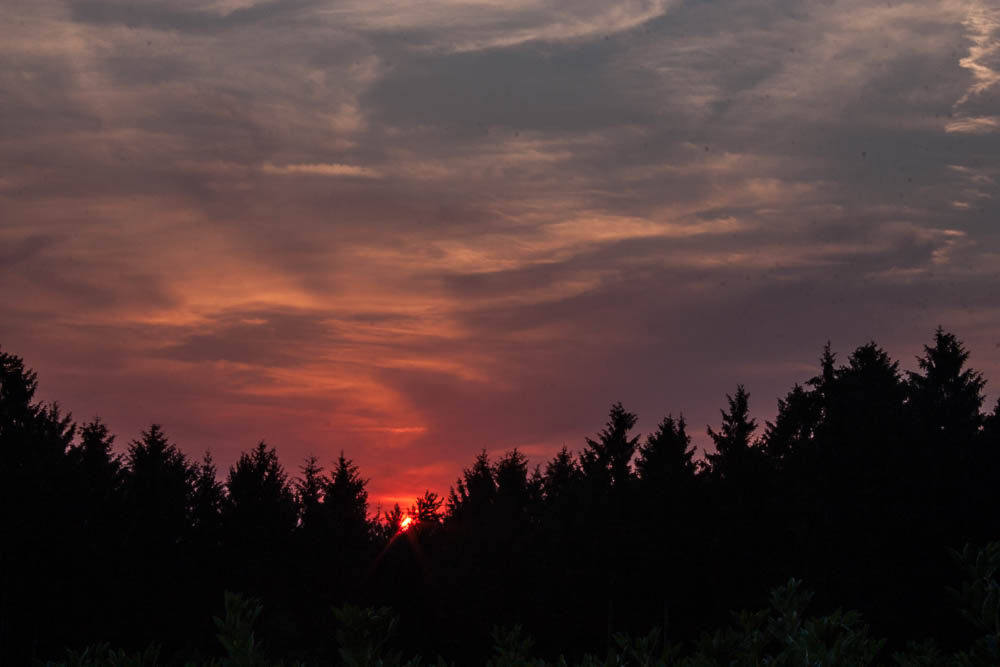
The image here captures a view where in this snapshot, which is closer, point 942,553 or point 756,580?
point 942,553

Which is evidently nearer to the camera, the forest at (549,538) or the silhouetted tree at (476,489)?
the forest at (549,538)

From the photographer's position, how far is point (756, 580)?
61.2 metres

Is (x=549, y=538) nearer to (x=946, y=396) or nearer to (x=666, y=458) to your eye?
(x=666, y=458)

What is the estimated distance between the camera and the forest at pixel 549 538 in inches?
2078

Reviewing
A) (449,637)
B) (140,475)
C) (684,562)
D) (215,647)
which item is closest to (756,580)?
(684,562)

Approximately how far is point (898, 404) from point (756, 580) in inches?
516

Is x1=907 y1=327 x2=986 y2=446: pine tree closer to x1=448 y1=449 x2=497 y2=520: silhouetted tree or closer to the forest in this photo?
the forest

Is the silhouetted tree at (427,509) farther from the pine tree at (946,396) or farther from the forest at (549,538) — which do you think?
the pine tree at (946,396)

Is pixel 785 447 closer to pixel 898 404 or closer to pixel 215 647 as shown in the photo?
Result: pixel 898 404

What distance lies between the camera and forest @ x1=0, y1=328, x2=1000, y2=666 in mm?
52781

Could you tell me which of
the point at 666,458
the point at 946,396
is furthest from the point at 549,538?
the point at 946,396

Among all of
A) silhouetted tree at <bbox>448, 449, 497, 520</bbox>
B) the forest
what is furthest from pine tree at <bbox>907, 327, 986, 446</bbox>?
silhouetted tree at <bbox>448, 449, 497, 520</bbox>

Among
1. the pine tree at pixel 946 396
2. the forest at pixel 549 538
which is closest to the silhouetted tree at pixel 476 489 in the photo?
the forest at pixel 549 538

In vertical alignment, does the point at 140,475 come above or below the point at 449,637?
above
